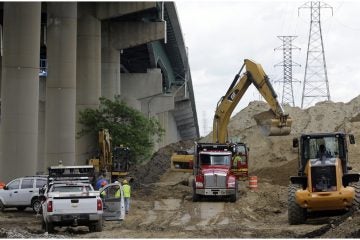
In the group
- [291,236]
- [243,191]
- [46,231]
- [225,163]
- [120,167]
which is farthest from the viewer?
[120,167]

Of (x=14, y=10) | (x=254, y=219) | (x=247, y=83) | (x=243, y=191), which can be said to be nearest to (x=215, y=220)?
(x=254, y=219)

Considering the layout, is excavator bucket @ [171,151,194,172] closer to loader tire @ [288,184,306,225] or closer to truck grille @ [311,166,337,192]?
loader tire @ [288,184,306,225]

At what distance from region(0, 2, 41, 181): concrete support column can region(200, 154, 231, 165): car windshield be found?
10.3m

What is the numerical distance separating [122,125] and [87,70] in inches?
184

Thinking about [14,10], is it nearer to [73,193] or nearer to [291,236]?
[73,193]

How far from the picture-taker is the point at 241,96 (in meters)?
36.0

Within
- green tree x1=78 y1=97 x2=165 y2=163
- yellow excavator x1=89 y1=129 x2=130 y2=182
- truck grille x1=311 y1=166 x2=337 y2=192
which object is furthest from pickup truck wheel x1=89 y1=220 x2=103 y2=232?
green tree x1=78 y1=97 x2=165 y2=163

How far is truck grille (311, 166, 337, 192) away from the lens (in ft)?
66.9

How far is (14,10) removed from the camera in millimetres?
36969

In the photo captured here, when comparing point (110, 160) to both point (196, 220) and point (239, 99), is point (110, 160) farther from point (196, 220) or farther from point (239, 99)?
point (196, 220)

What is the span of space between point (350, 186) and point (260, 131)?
3127 cm

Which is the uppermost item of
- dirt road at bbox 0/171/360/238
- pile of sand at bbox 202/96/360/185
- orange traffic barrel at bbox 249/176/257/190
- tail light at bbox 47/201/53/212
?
pile of sand at bbox 202/96/360/185

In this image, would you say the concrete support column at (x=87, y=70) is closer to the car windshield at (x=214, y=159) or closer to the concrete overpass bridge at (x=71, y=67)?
the concrete overpass bridge at (x=71, y=67)

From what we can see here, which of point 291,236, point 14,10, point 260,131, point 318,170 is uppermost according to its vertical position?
point 14,10
